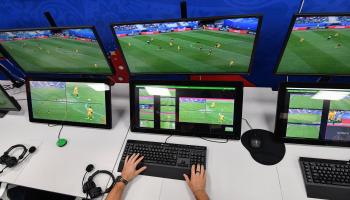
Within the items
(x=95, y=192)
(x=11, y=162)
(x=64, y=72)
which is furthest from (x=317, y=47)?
(x=11, y=162)

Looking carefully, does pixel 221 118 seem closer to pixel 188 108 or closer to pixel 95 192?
pixel 188 108

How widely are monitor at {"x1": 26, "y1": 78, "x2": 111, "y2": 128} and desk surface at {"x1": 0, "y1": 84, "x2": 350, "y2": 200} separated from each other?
7 centimetres

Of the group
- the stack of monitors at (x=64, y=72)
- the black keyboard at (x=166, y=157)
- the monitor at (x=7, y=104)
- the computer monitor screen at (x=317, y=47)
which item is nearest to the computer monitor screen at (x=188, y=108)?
the black keyboard at (x=166, y=157)

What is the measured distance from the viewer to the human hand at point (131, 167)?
138 cm

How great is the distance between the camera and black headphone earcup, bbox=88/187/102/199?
132cm

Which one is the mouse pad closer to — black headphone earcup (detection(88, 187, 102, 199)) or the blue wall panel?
the blue wall panel

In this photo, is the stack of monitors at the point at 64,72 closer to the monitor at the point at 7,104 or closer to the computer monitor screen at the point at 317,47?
the monitor at the point at 7,104

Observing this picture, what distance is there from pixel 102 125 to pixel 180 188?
742 millimetres

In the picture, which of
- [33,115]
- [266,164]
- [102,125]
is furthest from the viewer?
[33,115]

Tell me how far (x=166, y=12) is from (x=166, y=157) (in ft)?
3.25

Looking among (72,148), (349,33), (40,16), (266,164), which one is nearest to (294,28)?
(349,33)

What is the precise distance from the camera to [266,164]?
→ 1410 mm

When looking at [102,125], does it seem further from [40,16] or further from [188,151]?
[40,16]

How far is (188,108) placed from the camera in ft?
5.24
